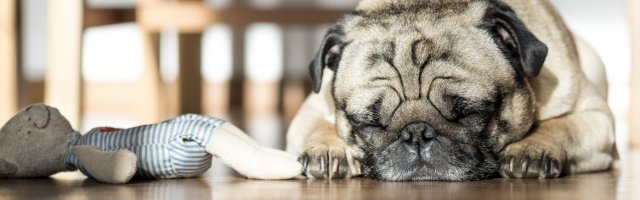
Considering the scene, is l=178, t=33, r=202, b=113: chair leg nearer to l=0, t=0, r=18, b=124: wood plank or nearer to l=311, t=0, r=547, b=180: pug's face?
l=0, t=0, r=18, b=124: wood plank

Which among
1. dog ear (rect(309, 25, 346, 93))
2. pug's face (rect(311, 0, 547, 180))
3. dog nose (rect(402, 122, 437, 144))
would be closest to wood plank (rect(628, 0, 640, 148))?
pug's face (rect(311, 0, 547, 180))

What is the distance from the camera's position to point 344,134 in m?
2.03

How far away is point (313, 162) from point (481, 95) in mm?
307

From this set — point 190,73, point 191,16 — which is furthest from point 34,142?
point 190,73

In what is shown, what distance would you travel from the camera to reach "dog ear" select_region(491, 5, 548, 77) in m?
1.90

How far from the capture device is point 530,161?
6.15 ft

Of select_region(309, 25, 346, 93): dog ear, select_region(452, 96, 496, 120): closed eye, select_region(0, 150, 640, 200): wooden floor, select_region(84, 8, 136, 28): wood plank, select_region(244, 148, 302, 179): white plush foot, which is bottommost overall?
select_region(0, 150, 640, 200): wooden floor

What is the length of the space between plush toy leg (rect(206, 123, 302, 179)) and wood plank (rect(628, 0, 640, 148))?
55.4 inches

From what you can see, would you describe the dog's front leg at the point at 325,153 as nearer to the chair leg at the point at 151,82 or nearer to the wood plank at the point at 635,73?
the wood plank at the point at 635,73

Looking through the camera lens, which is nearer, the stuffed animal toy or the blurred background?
the stuffed animal toy

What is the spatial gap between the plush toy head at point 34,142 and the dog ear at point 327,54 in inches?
17.4

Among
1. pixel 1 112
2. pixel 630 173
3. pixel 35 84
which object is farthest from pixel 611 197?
pixel 35 84

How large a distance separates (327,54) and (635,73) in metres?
1.25

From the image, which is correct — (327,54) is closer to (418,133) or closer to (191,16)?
(418,133)
